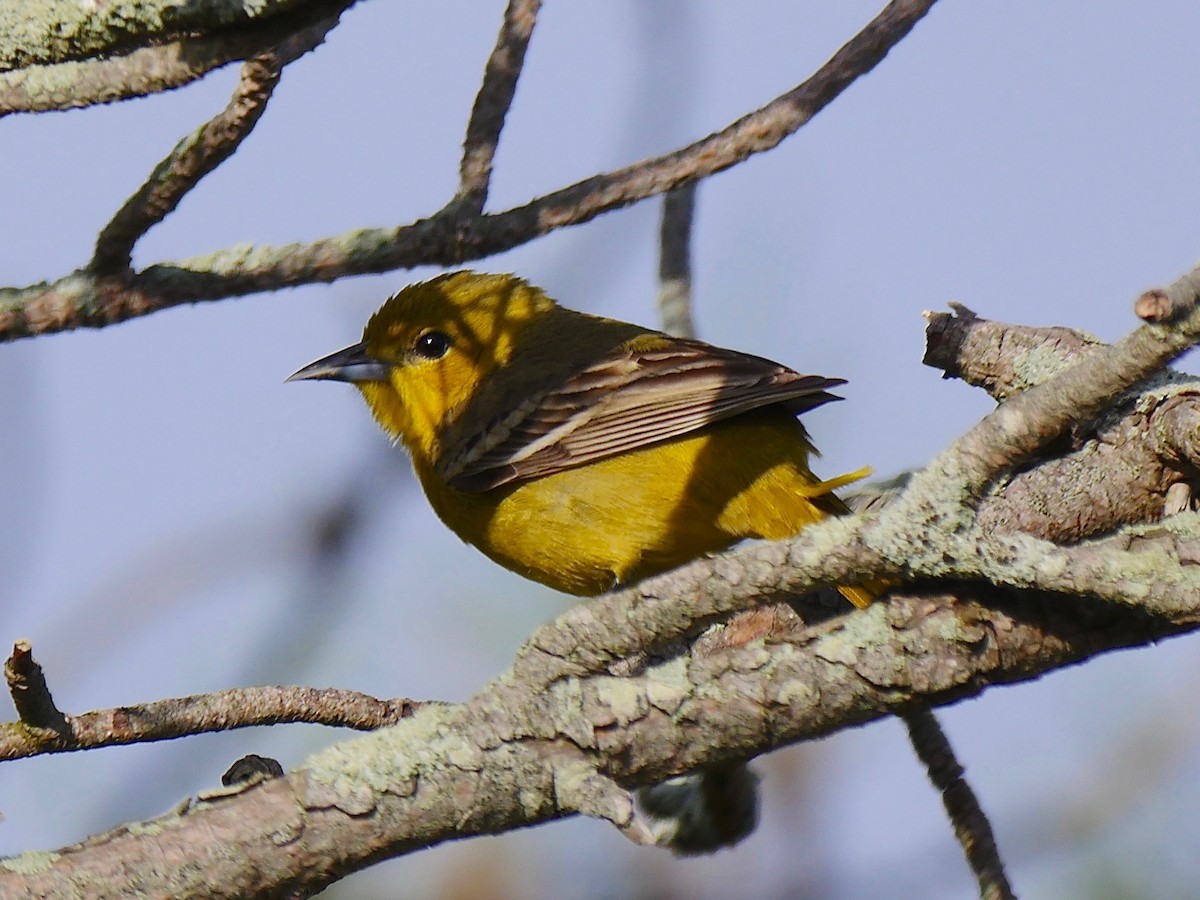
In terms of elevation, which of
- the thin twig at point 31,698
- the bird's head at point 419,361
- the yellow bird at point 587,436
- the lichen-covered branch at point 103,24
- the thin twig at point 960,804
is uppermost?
the bird's head at point 419,361

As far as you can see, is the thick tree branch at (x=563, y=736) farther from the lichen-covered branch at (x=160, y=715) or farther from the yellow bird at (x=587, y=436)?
the yellow bird at (x=587, y=436)

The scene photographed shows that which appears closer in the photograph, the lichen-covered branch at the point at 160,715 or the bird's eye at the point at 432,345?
the lichen-covered branch at the point at 160,715

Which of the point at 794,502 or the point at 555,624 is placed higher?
the point at 794,502

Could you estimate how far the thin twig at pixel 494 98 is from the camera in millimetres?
3176

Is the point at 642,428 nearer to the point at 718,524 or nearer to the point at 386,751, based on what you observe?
the point at 718,524

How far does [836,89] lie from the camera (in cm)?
326

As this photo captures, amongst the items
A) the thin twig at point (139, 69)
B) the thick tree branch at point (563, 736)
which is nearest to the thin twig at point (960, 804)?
the thick tree branch at point (563, 736)

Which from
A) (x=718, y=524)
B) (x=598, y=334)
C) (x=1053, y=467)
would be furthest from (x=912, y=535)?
(x=598, y=334)

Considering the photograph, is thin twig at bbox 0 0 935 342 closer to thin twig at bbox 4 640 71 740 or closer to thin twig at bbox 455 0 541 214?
thin twig at bbox 455 0 541 214

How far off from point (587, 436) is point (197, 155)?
2305mm

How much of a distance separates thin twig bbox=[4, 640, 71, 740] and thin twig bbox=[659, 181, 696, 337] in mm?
3019

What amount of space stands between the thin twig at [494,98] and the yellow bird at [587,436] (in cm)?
136

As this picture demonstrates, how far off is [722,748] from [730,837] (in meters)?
0.92

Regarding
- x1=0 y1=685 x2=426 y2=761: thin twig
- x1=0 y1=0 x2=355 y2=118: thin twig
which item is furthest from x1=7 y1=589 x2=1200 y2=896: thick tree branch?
x1=0 y1=0 x2=355 y2=118: thin twig
